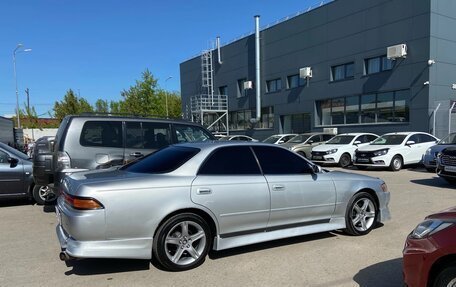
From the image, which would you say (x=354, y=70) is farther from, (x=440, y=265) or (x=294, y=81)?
(x=440, y=265)

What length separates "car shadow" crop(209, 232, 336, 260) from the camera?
543 cm

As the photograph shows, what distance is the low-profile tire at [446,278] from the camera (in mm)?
3162

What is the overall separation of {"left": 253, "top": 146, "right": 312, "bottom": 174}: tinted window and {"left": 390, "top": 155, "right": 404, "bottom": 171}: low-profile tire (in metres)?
11.4

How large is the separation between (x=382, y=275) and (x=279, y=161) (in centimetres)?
203

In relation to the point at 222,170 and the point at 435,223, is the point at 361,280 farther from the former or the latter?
the point at 222,170

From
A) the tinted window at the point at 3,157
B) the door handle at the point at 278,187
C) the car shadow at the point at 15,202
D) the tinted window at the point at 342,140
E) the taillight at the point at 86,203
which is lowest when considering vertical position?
the car shadow at the point at 15,202

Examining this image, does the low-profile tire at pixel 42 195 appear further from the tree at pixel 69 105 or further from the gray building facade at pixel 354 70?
the tree at pixel 69 105

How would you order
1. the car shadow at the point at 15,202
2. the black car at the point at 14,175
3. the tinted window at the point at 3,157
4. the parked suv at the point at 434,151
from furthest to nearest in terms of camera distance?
1. the parked suv at the point at 434,151
2. the car shadow at the point at 15,202
3. the tinted window at the point at 3,157
4. the black car at the point at 14,175

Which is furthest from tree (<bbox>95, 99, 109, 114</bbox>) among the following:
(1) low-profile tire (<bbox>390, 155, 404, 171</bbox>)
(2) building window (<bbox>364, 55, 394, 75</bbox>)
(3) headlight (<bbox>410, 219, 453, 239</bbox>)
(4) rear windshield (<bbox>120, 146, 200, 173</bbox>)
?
(3) headlight (<bbox>410, 219, 453, 239</bbox>)

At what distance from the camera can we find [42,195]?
31.0 ft

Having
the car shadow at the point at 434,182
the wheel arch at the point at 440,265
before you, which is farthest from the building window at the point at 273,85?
the wheel arch at the point at 440,265

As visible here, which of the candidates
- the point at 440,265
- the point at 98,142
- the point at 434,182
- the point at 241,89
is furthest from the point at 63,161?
the point at 241,89

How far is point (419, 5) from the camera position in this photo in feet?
66.7

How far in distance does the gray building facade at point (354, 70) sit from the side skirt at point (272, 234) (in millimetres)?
16566
